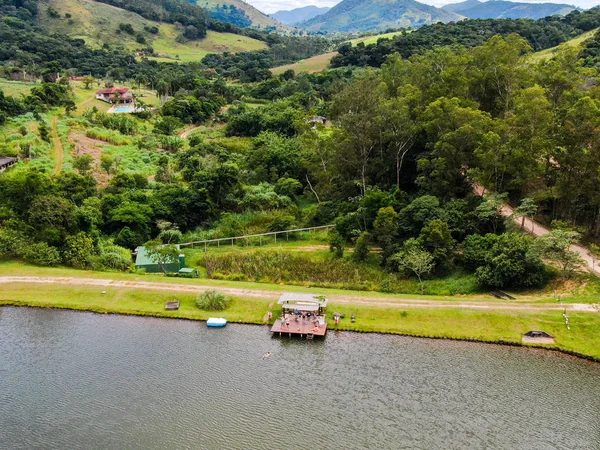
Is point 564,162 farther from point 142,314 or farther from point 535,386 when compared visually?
point 142,314

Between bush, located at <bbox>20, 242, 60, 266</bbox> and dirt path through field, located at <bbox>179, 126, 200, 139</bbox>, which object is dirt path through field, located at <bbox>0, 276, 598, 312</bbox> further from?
dirt path through field, located at <bbox>179, 126, 200, 139</bbox>

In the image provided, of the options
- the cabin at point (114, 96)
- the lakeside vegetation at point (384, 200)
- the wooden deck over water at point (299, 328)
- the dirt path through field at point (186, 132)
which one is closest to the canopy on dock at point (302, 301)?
the wooden deck over water at point (299, 328)

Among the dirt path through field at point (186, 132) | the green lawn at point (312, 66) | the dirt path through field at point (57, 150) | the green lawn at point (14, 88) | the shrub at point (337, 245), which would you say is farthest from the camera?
the green lawn at point (312, 66)

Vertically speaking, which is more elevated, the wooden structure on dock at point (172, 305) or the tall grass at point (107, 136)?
the tall grass at point (107, 136)

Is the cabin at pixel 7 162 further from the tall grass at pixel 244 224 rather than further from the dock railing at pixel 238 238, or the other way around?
the dock railing at pixel 238 238

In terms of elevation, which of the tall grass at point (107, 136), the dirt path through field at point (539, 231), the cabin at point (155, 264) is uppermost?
the tall grass at point (107, 136)

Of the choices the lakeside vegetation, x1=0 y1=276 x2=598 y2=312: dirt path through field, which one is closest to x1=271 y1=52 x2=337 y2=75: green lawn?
the lakeside vegetation

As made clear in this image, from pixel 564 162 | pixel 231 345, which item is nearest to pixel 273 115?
pixel 564 162
